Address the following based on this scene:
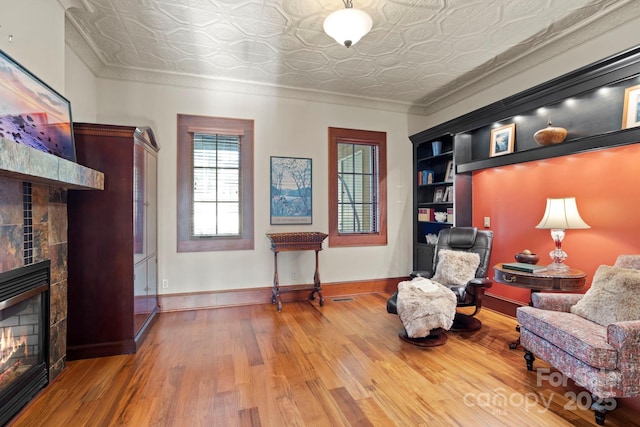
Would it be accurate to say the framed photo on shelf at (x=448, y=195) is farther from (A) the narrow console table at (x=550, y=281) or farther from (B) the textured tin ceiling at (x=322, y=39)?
(A) the narrow console table at (x=550, y=281)

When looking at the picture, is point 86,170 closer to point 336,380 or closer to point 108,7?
point 108,7

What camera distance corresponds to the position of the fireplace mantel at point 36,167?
4.68ft

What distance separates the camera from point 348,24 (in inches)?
94.5

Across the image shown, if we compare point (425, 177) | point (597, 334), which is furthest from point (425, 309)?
point (425, 177)

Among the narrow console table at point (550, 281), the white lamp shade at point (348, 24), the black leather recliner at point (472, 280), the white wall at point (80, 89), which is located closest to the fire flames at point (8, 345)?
the white wall at point (80, 89)

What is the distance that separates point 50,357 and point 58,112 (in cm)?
183

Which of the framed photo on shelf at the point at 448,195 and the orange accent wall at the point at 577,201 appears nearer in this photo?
the orange accent wall at the point at 577,201

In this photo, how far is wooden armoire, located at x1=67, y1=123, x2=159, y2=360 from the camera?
263 centimetres

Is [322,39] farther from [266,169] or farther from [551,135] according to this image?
[551,135]

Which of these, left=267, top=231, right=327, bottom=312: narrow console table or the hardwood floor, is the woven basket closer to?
left=267, top=231, right=327, bottom=312: narrow console table

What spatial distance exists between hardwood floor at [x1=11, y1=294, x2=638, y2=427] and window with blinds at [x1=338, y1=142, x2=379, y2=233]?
6.34 feet

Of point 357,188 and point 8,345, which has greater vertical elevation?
point 357,188

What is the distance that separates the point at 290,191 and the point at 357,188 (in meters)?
1.14

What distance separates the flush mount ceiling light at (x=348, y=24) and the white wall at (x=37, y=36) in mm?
2080
